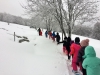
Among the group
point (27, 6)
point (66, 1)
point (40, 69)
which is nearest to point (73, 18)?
point (66, 1)

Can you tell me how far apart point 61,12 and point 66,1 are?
46.6 inches

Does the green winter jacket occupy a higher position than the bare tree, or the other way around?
the bare tree

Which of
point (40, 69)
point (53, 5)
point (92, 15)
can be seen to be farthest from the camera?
point (92, 15)

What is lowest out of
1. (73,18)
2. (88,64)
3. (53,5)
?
(88,64)

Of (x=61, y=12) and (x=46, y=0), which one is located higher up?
(x=46, y=0)

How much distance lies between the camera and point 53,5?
12.5 meters

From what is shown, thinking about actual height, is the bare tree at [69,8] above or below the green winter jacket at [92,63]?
above

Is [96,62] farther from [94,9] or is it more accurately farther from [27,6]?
[27,6]

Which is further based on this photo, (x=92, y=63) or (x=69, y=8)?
(x=69, y=8)

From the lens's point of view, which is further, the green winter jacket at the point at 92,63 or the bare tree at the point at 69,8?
the bare tree at the point at 69,8

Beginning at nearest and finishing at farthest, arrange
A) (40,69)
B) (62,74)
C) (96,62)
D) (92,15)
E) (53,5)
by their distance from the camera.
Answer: (96,62), (62,74), (40,69), (53,5), (92,15)

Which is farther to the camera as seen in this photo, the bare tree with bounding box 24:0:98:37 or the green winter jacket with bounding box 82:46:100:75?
the bare tree with bounding box 24:0:98:37

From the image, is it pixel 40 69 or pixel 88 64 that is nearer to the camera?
pixel 88 64

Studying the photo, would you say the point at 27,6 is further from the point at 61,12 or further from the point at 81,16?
the point at 81,16
